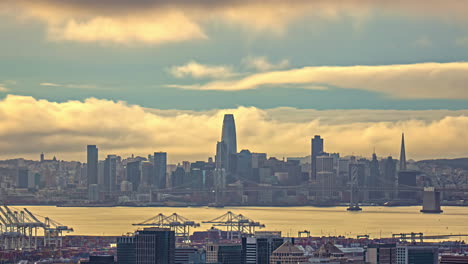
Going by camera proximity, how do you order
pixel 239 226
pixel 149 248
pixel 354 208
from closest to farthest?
pixel 149 248 → pixel 239 226 → pixel 354 208

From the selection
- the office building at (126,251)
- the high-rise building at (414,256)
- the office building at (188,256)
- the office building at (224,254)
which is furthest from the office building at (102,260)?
the high-rise building at (414,256)

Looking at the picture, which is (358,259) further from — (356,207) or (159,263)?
(356,207)

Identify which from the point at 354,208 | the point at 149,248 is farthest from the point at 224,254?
the point at 354,208

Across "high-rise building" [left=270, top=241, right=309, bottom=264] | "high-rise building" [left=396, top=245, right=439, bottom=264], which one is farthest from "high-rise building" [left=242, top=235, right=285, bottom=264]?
"high-rise building" [left=396, top=245, right=439, bottom=264]

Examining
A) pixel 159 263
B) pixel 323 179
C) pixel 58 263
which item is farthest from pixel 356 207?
pixel 159 263

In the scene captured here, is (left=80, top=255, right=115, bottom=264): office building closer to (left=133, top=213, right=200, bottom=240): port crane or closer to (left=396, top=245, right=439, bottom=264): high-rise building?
(left=396, top=245, right=439, bottom=264): high-rise building

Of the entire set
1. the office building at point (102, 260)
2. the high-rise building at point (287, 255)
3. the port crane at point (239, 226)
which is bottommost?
the office building at point (102, 260)

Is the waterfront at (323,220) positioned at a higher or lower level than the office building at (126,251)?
higher

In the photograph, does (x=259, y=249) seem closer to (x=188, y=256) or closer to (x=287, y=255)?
(x=188, y=256)

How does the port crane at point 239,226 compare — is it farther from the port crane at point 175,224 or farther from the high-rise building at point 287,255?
the high-rise building at point 287,255
